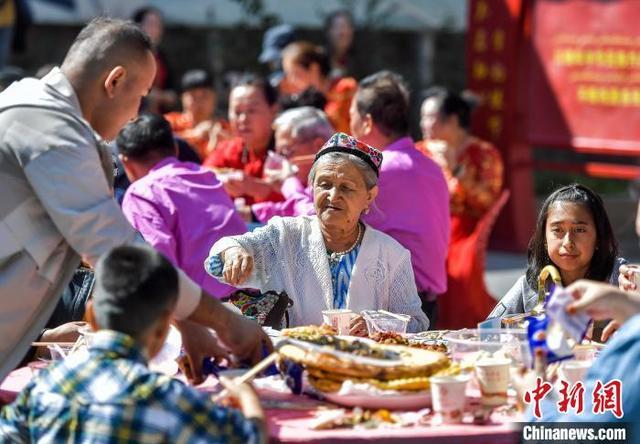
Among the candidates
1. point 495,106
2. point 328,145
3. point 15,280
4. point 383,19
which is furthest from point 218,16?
point 15,280

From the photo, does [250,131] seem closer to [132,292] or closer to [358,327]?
[358,327]

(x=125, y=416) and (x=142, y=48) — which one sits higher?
(x=142, y=48)

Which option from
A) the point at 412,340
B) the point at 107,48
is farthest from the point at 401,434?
the point at 107,48

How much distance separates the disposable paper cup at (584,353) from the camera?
3295 millimetres

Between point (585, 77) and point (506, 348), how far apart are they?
6840 millimetres

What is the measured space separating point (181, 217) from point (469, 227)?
2.63 meters

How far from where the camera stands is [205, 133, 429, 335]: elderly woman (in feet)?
14.3

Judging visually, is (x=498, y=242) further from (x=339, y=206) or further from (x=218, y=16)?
(x=339, y=206)

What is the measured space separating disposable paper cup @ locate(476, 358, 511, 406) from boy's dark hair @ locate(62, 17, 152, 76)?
132 cm

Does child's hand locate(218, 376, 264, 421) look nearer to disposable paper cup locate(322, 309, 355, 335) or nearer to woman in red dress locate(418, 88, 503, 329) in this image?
disposable paper cup locate(322, 309, 355, 335)

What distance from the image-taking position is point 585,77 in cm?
995

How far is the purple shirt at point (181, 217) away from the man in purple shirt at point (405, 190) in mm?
674

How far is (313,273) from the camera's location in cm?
436

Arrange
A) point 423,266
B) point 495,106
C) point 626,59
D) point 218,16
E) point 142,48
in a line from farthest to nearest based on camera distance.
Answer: point 218,16 → point 495,106 → point 626,59 → point 423,266 → point 142,48
